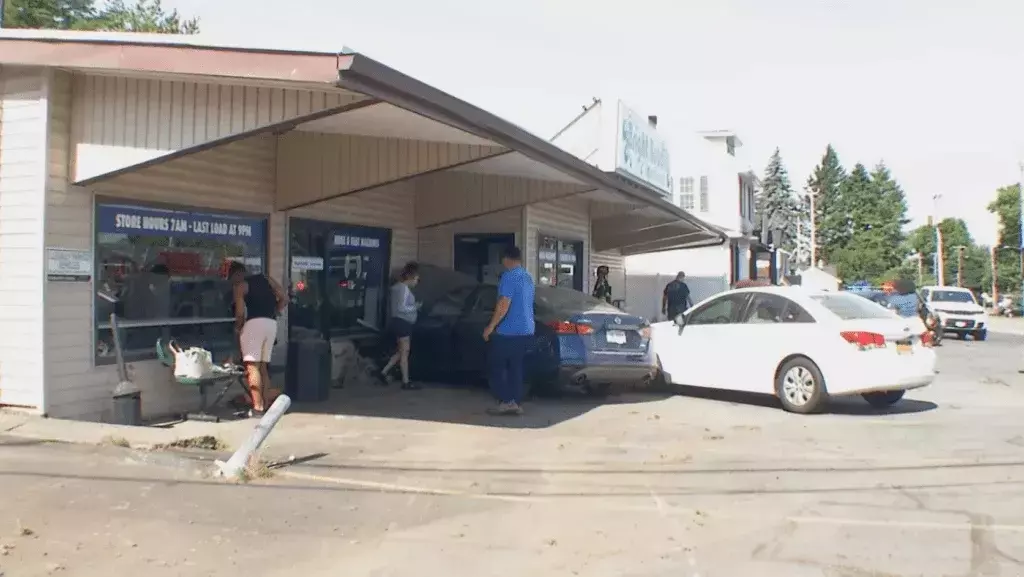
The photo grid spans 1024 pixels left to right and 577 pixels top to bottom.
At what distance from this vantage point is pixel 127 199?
9.23 m

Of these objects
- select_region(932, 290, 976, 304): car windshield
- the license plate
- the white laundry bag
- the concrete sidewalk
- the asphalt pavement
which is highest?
select_region(932, 290, 976, 304): car windshield

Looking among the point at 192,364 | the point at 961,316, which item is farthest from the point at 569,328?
the point at 961,316

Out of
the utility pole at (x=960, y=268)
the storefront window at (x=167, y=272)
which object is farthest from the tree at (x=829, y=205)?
the storefront window at (x=167, y=272)

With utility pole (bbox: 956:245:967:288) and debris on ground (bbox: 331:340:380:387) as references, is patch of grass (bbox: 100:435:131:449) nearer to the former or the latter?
debris on ground (bbox: 331:340:380:387)

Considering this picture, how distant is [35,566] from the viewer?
4836 millimetres

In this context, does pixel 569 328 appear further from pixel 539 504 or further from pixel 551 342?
pixel 539 504

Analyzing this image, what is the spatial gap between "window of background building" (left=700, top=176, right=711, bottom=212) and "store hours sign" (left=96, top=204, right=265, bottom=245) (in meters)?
28.9

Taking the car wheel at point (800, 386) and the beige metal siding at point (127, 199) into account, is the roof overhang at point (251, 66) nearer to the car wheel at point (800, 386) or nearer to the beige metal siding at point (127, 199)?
the beige metal siding at point (127, 199)

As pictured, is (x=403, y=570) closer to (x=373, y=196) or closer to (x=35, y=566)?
(x=35, y=566)

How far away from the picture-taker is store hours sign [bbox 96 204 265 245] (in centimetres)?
909

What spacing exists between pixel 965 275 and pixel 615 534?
11564cm

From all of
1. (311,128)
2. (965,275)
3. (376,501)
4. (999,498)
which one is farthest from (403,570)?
(965,275)

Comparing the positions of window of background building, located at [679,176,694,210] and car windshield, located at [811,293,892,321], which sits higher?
window of background building, located at [679,176,694,210]

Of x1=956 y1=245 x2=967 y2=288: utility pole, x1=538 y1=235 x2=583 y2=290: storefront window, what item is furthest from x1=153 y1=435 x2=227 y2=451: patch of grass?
x1=956 y1=245 x2=967 y2=288: utility pole
